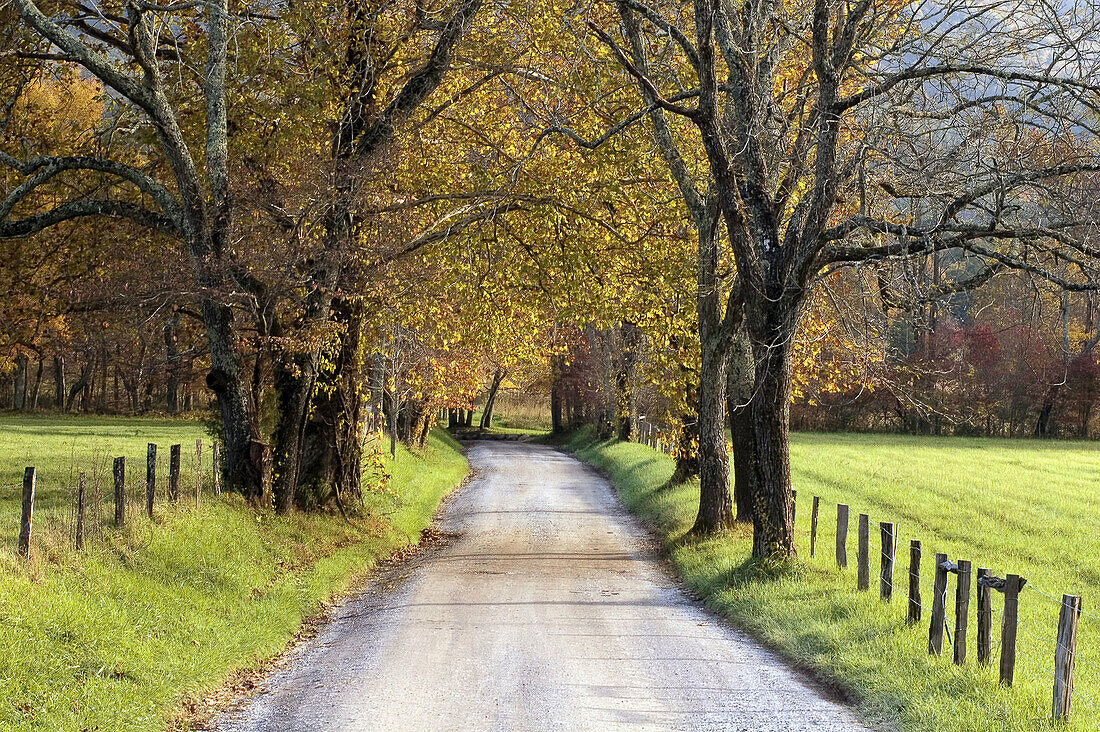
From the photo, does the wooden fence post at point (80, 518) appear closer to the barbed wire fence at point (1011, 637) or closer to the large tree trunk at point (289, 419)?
the large tree trunk at point (289, 419)

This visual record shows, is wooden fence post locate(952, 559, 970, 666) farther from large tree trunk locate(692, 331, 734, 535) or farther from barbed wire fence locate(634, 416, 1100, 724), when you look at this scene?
large tree trunk locate(692, 331, 734, 535)

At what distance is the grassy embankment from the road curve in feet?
2.05

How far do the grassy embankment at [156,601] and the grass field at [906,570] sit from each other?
5.80 m

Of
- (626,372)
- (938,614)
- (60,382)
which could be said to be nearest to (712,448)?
(938,614)

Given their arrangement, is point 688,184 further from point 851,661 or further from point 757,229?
point 851,661

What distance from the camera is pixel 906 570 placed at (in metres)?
17.8

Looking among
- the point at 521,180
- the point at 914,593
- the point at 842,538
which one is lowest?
the point at 914,593

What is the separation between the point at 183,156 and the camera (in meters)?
16.5

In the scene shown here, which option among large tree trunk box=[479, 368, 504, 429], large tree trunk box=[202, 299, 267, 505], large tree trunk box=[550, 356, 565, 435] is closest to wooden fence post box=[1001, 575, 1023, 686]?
large tree trunk box=[202, 299, 267, 505]

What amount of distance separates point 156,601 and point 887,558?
28.1ft

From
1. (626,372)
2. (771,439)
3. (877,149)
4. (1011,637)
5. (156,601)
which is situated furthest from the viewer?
(626,372)

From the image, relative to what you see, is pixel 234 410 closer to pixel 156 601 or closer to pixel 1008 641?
pixel 156 601

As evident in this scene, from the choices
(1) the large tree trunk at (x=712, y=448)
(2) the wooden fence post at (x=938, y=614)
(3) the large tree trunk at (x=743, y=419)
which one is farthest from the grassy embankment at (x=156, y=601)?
(2) the wooden fence post at (x=938, y=614)

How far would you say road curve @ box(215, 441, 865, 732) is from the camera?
8.88m
